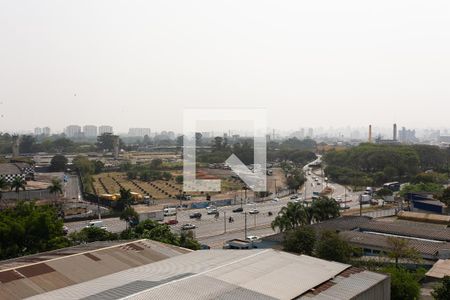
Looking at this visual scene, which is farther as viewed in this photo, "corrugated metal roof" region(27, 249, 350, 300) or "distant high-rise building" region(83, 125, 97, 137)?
"distant high-rise building" region(83, 125, 97, 137)

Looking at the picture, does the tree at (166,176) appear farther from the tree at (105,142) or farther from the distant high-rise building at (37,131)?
the distant high-rise building at (37,131)

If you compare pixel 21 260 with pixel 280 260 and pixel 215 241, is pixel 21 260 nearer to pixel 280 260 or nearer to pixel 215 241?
pixel 280 260

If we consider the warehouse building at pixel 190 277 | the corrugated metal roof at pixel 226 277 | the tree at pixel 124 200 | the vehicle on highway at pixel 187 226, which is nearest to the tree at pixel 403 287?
the warehouse building at pixel 190 277

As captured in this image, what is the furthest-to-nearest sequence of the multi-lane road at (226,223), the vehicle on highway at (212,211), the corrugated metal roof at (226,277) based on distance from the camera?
the vehicle on highway at (212,211) → the multi-lane road at (226,223) → the corrugated metal roof at (226,277)

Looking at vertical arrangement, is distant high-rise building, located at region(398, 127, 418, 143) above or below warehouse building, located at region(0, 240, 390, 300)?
above

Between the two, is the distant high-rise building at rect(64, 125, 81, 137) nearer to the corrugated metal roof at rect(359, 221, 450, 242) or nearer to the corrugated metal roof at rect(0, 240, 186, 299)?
the corrugated metal roof at rect(359, 221, 450, 242)

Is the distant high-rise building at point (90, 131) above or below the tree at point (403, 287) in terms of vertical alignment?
above

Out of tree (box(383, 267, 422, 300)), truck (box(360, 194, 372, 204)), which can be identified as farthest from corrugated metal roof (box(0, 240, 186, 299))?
truck (box(360, 194, 372, 204))

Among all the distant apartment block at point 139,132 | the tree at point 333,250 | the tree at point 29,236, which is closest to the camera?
the tree at point 333,250

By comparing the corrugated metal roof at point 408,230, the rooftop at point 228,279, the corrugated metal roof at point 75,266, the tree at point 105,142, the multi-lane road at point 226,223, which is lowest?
the multi-lane road at point 226,223
